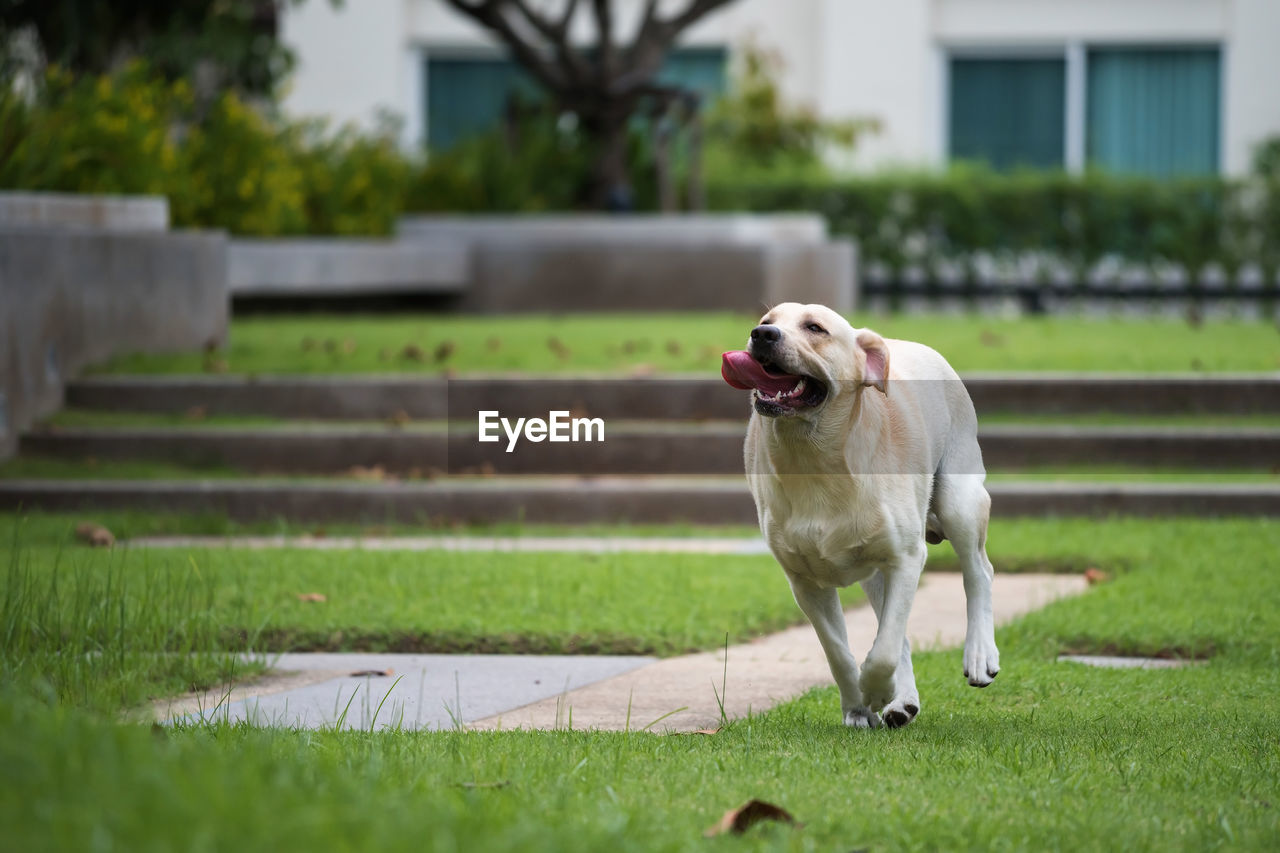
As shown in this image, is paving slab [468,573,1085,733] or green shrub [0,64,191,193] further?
green shrub [0,64,191,193]

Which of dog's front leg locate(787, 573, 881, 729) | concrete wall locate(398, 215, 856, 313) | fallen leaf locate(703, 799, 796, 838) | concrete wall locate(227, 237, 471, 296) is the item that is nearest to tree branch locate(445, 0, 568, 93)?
concrete wall locate(398, 215, 856, 313)

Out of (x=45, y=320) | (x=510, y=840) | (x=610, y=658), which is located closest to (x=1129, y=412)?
(x=610, y=658)

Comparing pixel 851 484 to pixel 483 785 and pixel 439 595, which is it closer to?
pixel 483 785

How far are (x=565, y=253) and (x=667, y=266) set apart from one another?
101 centimetres

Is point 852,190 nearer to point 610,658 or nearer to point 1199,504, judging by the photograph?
point 1199,504

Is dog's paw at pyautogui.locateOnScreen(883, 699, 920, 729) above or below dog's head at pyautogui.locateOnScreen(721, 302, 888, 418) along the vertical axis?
below

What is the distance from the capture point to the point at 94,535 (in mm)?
7996

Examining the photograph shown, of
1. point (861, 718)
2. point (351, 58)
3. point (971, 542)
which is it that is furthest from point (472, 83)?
point (861, 718)

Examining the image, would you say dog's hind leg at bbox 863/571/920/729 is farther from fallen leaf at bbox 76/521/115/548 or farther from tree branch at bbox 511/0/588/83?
tree branch at bbox 511/0/588/83

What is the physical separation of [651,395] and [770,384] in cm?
563

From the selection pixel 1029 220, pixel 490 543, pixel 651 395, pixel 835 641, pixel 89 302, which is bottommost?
pixel 490 543

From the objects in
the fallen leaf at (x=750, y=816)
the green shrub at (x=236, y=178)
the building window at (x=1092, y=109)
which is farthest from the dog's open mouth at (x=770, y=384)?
the building window at (x=1092, y=109)

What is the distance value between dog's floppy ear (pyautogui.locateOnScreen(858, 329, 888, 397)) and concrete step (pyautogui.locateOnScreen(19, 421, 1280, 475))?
4750 mm

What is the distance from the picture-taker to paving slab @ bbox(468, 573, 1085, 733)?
16.9 ft
